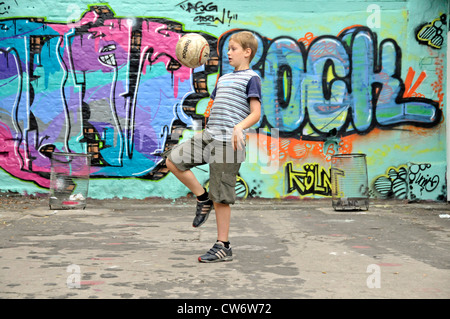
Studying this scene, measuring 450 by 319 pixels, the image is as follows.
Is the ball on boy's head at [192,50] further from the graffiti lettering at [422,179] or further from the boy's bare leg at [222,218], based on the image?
the graffiti lettering at [422,179]

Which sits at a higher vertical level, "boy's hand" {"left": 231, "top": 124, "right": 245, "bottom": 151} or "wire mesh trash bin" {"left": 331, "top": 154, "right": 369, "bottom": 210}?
"boy's hand" {"left": 231, "top": 124, "right": 245, "bottom": 151}

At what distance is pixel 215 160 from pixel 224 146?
139 millimetres

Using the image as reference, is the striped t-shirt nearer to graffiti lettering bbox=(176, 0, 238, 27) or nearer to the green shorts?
the green shorts

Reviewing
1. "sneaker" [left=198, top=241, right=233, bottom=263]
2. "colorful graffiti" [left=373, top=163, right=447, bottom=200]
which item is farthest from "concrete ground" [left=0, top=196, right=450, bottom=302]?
"colorful graffiti" [left=373, top=163, right=447, bottom=200]

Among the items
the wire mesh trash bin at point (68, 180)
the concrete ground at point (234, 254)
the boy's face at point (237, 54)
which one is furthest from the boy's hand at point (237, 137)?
the wire mesh trash bin at point (68, 180)

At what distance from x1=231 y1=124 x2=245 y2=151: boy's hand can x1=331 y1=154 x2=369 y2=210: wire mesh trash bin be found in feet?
15.2

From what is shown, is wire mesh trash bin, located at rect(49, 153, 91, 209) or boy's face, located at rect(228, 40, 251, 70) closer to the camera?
boy's face, located at rect(228, 40, 251, 70)

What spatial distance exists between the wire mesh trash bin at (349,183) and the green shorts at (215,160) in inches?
176

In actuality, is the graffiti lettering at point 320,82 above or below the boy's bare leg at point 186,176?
above

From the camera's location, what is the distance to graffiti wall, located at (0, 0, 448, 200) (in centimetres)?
1006

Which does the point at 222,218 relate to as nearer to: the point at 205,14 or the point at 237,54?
the point at 237,54

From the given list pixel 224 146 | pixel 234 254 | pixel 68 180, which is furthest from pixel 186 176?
pixel 68 180

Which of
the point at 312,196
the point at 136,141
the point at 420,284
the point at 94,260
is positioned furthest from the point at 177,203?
the point at 420,284

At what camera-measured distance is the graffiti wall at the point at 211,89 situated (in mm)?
10062
